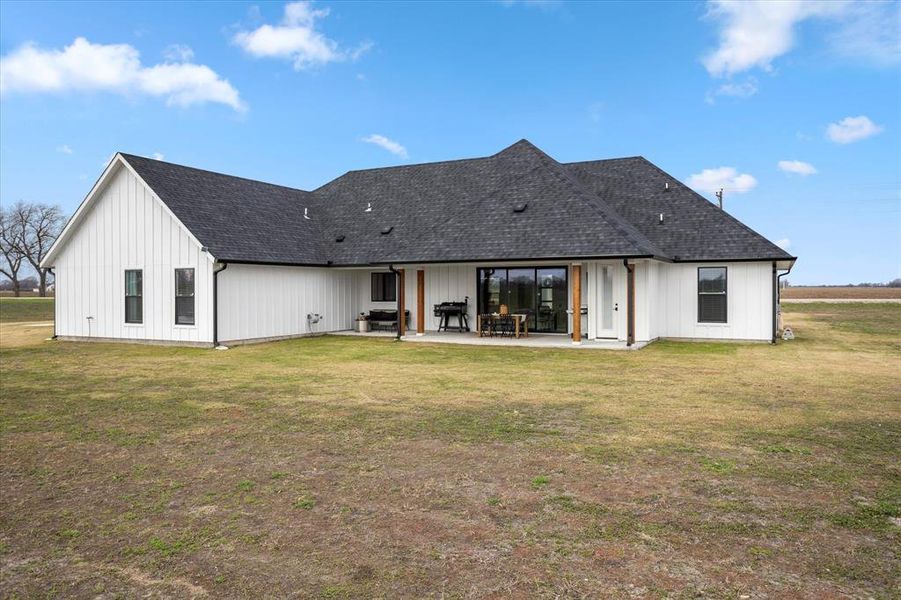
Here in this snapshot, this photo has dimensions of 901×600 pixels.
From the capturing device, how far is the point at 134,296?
19031 mm

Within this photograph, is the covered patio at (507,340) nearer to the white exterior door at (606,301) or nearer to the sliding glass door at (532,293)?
the white exterior door at (606,301)

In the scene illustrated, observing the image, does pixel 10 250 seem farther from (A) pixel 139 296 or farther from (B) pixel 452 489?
(B) pixel 452 489

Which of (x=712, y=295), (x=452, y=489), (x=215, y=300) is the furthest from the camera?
(x=712, y=295)

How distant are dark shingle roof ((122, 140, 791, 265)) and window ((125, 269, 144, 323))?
113 inches

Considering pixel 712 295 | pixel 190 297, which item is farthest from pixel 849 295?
pixel 190 297

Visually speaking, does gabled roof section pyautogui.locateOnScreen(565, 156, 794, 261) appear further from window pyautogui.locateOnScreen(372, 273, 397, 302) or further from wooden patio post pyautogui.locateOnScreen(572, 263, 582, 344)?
window pyautogui.locateOnScreen(372, 273, 397, 302)

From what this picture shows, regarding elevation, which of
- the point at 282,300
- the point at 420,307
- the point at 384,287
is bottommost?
the point at 420,307

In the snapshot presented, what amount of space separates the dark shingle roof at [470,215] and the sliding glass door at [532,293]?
201cm

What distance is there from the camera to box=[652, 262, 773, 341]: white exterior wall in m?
18.4

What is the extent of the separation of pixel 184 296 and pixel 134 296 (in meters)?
2.27

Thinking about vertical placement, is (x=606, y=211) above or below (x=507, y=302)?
above

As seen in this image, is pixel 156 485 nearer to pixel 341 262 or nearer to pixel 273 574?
pixel 273 574

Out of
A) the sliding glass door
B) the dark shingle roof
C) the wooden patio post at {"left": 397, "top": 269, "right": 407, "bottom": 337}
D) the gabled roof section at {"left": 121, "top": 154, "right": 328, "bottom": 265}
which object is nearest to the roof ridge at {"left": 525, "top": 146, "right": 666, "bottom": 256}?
the dark shingle roof

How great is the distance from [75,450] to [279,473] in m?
2.67
